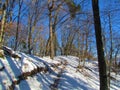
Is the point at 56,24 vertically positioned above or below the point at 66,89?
above

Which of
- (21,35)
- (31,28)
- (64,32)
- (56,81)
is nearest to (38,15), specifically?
(31,28)

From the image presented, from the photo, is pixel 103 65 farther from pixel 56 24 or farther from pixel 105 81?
pixel 56 24

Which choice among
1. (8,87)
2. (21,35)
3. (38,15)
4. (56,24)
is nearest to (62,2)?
(56,24)

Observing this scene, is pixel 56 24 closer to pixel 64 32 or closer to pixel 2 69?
pixel 2 69

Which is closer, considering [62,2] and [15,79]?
[15,79]

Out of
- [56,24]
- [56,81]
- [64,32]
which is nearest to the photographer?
[56,81]

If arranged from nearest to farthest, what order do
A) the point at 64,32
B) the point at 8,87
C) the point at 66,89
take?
the point at 8,87 → the point at 66,89 → the point at 64,32

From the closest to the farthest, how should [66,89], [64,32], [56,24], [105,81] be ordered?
[105,81] < [66,89] < [56,24] < [64,32]

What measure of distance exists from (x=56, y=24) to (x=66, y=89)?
56.1 ft

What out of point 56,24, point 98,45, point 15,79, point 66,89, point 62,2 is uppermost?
point 62,2

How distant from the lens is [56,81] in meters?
17.0

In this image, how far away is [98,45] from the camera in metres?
12.3

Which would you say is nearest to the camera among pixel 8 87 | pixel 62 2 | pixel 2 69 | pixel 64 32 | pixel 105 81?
pixel 8 87

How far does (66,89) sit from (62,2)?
50.5ft
